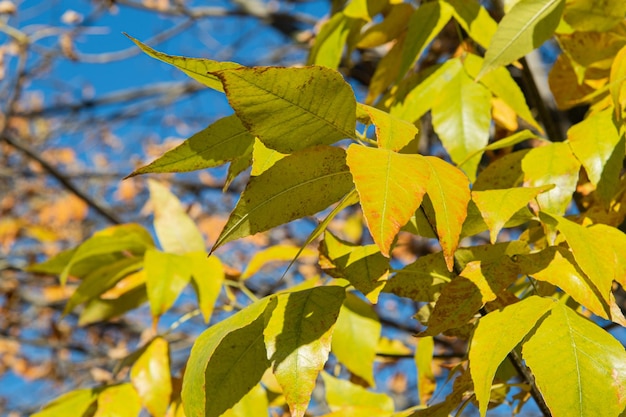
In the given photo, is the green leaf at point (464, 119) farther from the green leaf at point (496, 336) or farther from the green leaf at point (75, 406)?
the green leaf at point (75, 406)

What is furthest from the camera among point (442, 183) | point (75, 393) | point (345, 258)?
point (75, 393)

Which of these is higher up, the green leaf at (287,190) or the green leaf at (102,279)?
the green leaf at (287,190)

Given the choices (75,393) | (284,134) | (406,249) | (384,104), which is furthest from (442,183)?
(406,249)

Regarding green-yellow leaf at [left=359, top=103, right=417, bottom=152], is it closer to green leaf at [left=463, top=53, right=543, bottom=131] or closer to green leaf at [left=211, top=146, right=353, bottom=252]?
green leaf at [left=211, top=146, right=353, bottom=252]

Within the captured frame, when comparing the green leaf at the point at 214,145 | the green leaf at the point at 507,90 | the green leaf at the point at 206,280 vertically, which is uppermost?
the green leaf at the point at 214,145

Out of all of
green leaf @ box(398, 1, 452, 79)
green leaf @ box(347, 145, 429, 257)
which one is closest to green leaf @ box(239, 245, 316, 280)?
green leaf @ box(398, 1, 452, 79)

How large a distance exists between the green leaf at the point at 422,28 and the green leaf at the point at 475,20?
2 cm

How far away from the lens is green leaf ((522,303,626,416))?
1.25 ft

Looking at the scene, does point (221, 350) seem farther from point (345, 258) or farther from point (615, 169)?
point (615, 169)

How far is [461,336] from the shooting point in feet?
1.80

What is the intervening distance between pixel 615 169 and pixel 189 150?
0.34 meters

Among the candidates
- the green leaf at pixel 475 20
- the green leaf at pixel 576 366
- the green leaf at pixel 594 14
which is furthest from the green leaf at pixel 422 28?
the green leaf at pixel 576 366

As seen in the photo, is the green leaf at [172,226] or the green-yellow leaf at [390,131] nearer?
the green-yellow leaf at [390,131]

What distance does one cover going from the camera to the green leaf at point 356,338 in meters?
0.74
